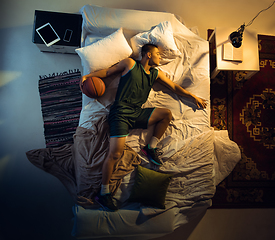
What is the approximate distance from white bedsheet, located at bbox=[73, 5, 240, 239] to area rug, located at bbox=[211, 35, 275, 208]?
0.33 meters

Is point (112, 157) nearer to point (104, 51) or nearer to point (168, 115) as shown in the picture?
point (168, 115)

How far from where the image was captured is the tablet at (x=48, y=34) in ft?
6.46

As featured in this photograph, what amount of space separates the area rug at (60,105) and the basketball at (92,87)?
1.93 ft

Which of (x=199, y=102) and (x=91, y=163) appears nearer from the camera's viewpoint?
(x=91, y=163)

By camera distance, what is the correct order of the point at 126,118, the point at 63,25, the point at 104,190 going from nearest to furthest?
1. the point at 104,190
2. the point at 126,118
3. the point at 63,25

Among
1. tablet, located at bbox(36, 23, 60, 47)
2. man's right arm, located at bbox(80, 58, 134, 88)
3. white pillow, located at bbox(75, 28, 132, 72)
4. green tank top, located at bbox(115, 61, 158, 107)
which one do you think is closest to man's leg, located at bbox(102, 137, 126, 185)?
green tank top, located at bbox(115, 61, 158, 107)

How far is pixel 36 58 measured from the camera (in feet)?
7.45

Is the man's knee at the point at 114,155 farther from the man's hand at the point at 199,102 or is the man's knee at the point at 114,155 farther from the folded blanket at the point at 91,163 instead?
the man's hand at the point at 199,102

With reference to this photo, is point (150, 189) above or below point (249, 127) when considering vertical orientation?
below

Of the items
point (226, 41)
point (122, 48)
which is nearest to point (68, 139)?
point (122, 48)

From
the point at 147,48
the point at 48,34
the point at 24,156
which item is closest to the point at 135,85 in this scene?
the point at 147,48

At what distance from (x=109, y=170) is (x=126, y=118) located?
0.55 m

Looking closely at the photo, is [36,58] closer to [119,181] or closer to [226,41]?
[119,181]

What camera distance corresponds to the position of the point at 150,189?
167cm
